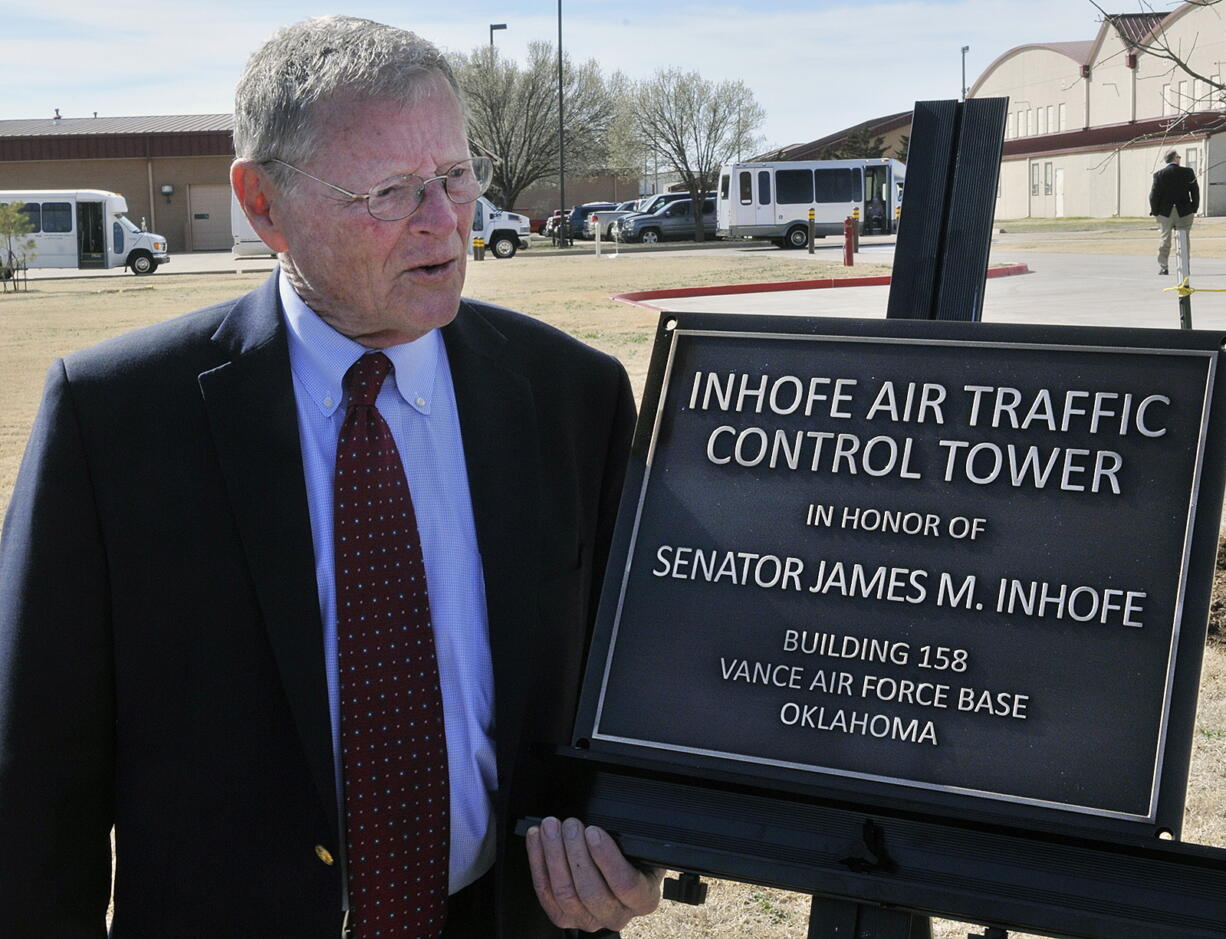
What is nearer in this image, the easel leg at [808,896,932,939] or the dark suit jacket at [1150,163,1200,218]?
the easel leg at [808,896,932,939]

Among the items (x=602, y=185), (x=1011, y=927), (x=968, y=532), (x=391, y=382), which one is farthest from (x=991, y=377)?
(x=602, y=185)

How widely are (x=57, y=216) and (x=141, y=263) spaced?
295 cm

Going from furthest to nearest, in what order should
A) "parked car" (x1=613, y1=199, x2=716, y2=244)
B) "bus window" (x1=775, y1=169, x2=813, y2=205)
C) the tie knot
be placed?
"parked car" (x1=613, y1=199, x2=716, y2=244), "bus window" (x1=775, y1=169, x2=813, y2=205), the tie knot

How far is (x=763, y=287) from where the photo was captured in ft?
65.7

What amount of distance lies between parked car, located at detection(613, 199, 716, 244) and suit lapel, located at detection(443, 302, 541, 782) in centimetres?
3928

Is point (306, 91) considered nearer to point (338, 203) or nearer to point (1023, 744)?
point (338, 203)

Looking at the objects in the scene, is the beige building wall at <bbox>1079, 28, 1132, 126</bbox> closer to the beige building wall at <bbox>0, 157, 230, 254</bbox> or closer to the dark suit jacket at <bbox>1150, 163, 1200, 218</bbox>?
the beige building wall at <bbox>0, 157, 230, 254</bbox>

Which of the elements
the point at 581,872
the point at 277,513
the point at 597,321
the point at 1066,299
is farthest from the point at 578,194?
the point at 581,872

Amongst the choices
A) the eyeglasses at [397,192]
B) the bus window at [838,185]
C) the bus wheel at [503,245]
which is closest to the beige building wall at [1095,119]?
the bus window at [838,185]

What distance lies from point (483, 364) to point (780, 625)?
2.04ft

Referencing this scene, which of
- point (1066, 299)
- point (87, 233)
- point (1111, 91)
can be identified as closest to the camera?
point (1066, 299)

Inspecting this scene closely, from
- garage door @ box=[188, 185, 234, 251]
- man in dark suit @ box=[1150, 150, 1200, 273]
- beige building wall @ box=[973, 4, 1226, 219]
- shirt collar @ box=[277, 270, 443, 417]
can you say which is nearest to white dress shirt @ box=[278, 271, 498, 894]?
shirt collar @ box=[277, 270, 443, 417]

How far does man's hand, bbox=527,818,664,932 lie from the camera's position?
1.80 m

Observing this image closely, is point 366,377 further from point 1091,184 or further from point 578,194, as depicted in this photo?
point 578,194
